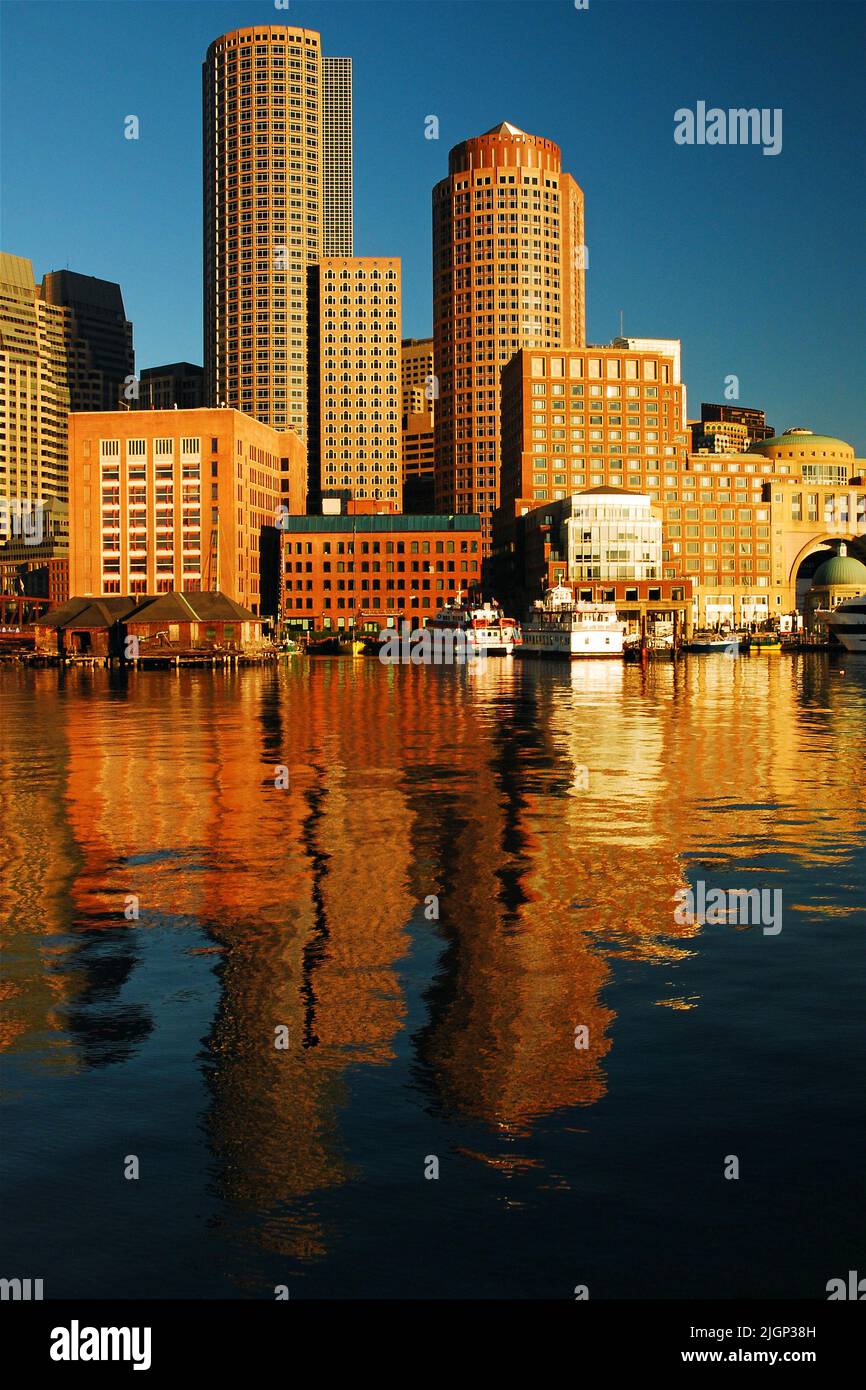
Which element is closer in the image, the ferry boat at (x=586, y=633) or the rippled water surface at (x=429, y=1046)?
the rippled water surface at (x=429, y=1046)

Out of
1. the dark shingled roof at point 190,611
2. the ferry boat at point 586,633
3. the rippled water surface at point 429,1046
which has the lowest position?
the rippled water surface at point 429,1046

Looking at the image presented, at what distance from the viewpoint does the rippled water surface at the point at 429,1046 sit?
10562mm

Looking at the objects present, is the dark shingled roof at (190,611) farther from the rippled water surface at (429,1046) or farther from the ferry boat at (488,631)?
the rippled water surface at (429,1046)

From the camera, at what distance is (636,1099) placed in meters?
13.4

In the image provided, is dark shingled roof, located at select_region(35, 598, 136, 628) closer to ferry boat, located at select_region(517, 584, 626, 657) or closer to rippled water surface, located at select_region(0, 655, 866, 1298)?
ferry boat, located at select_region(517, 584, 626, 657)

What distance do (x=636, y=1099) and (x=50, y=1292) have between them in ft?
19.6

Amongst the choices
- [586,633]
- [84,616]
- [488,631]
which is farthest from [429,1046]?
[84,616]

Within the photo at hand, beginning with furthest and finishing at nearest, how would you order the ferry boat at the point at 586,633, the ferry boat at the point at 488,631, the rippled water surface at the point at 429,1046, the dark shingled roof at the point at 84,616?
the dark shingled roof at the point at 84,616 → the ferry boat at the point at 488,631 → the ferry boat at the point at 586,633 → the rippled water surface at the point at 429,1046

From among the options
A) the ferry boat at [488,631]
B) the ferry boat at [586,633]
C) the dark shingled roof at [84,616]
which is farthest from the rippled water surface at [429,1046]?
the dark shingled roof at [84,616]

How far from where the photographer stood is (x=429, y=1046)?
15.0m

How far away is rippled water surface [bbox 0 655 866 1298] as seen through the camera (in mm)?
10562

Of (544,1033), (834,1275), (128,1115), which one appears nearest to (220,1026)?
(128,1115)
